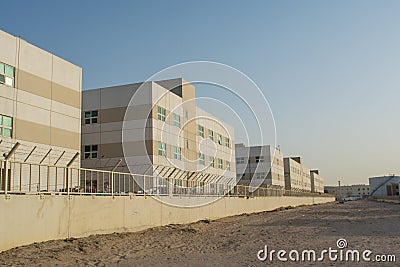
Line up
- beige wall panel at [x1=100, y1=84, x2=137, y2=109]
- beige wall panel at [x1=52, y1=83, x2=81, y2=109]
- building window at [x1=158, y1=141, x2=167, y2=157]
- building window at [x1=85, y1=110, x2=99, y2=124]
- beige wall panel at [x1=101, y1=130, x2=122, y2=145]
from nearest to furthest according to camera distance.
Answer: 1. beige wall panel at [x1=52, y1=83, x2=81, y2=109]
2. beige wall panel at [x1=101, y1=130, x2=122, y2=145]
3. building window at [x1=158, y1=141, x2=167, y2=157]
4. beige wall panel at [x1=100, y1=84, x2=137, y2=109]
5. building window at [x1=85, y1=110, x2=99, y2=124]

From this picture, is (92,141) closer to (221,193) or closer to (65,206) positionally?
(221,193)

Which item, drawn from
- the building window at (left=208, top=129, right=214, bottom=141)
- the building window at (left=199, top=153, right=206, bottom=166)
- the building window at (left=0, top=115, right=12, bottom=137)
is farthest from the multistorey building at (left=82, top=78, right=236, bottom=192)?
the building window at (left=0, top=115, right=12, bottom=137)

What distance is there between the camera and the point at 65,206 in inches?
637

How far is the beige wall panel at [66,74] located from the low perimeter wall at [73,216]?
12088mm

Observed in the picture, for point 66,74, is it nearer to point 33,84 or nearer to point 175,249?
point 33,84

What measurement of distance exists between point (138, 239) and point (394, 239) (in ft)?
31.8

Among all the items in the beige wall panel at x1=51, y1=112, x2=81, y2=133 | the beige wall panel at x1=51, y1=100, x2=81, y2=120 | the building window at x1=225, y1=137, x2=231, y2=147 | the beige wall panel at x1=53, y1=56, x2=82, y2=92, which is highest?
the beige wall panel at x1=53, y1=56, x2=82, y2=92

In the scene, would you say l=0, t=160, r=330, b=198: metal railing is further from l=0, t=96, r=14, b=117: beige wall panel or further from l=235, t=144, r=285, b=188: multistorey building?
l=235, t=144, r=285, b=188: multistorey building

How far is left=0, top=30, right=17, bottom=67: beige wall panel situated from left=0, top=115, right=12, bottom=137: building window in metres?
3.20

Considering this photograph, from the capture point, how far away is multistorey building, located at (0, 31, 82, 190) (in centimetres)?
Result: 2630

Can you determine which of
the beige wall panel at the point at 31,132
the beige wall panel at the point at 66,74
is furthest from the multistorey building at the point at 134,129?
the beige wall panel at the point at 31,132

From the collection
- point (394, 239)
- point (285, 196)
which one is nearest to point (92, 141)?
point (394, 239)

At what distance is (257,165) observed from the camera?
94.4 metres

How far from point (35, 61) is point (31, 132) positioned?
14.6 feet
